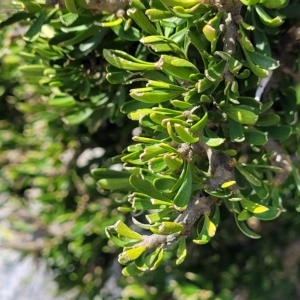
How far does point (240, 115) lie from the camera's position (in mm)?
273

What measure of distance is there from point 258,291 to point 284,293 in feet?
0.22

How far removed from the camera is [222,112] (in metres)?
0.29

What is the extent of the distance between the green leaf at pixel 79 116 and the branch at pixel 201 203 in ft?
0.51

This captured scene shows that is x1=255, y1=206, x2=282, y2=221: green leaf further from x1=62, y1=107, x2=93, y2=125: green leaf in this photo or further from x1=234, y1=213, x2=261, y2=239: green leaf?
x1=62, y1=107, x2=93, y2=125: green leaf

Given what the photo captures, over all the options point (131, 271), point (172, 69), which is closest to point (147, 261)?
point (131, 271)

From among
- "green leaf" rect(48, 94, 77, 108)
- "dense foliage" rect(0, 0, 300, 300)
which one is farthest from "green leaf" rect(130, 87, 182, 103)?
"green leaf" rect(48, 94, 77, 108)

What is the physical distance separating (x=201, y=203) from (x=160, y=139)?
0.05 meters

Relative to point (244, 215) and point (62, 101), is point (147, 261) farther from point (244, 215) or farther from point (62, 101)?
point (62, 101)

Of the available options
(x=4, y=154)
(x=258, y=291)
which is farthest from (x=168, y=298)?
(x=4, y=154)

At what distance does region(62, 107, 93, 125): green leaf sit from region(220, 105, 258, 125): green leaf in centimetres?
16

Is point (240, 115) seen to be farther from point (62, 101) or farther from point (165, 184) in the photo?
point (62, 101)

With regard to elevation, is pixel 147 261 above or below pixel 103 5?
below

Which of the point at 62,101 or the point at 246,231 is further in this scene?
the point at 62,101

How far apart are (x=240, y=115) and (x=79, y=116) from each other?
0.18 m
